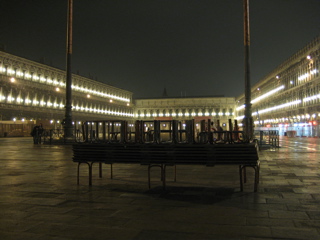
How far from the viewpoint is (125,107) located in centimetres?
12794

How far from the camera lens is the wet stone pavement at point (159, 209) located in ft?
14.6

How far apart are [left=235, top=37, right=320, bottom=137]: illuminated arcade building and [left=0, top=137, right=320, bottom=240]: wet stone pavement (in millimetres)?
35061

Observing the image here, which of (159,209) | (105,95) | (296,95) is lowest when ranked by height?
(159,209)

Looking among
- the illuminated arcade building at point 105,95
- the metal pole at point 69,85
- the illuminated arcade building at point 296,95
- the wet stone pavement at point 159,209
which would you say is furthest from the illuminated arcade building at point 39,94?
the wet stone pavement at point 159,209

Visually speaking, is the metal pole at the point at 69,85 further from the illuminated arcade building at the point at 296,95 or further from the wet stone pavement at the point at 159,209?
the illuminated arcade building at the point at 296,95

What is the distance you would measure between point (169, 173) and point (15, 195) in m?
4.90

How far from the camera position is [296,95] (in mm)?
65000

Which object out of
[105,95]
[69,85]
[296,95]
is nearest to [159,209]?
[69,85]

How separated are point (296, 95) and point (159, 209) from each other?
65600 mm

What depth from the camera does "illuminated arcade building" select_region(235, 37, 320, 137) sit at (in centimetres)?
5441

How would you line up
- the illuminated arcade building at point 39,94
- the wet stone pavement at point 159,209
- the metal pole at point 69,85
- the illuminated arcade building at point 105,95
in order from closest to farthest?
1. the wet stone pavement at point 159,209
2. the metal pole at point 69,85
3. the illuminated arcade building at point 105,95
4. the illuminated arcade building at point 39,94

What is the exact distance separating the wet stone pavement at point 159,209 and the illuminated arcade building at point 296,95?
35061 millimetres

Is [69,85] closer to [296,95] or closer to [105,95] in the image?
[296,95]

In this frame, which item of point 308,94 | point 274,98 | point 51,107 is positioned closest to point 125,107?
point 51,107
